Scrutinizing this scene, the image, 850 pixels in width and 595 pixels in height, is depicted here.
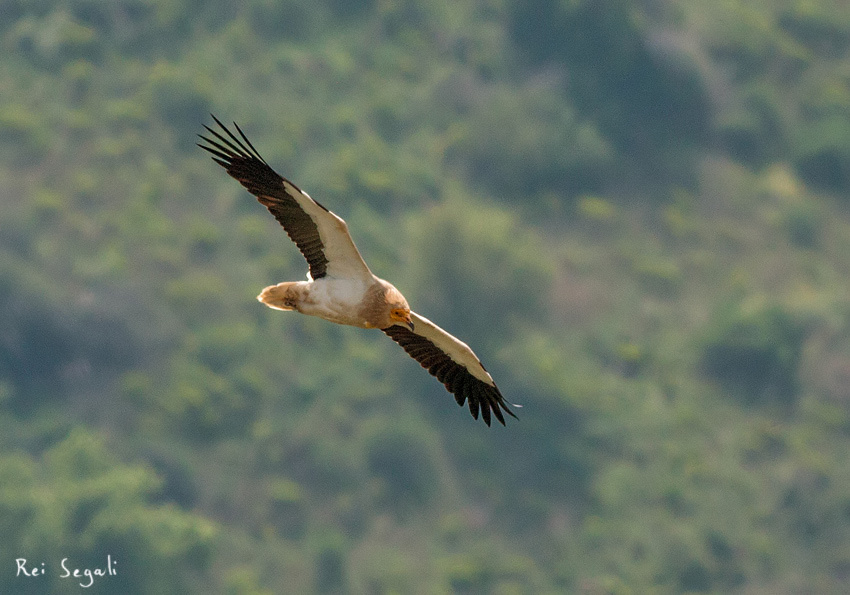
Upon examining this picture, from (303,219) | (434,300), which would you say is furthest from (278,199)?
(434,300)

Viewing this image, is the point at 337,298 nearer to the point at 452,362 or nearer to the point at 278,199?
the point at 278,199

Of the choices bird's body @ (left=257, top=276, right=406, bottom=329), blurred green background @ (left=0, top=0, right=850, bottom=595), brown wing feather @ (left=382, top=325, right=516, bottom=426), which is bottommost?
bird's body @ (left=257, top=276, right=406, bottom=329)

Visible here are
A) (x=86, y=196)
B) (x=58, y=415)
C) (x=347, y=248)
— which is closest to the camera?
(x=347, y=248)

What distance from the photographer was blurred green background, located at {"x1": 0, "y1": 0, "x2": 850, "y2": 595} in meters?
68.6

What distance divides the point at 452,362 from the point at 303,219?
2973 millimetres

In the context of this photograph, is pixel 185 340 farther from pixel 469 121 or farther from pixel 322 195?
pixel 469 121

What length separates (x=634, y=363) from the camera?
267 ft

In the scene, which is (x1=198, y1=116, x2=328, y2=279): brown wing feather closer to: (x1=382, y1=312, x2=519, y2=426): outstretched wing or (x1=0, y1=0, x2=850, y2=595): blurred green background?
(x1=382, y1=312, x2=519, y2=426): outstretched wing

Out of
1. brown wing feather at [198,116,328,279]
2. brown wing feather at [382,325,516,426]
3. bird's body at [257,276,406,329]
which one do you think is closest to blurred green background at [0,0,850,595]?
brown wing feather at [382,325,516,426]

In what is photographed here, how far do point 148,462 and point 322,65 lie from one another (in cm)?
3649

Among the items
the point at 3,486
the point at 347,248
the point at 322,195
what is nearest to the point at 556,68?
the point at 322,195

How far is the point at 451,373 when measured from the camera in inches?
681

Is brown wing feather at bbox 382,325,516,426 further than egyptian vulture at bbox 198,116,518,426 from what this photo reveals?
Yes

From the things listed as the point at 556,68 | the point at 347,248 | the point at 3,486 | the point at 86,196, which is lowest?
the point at 347,248
